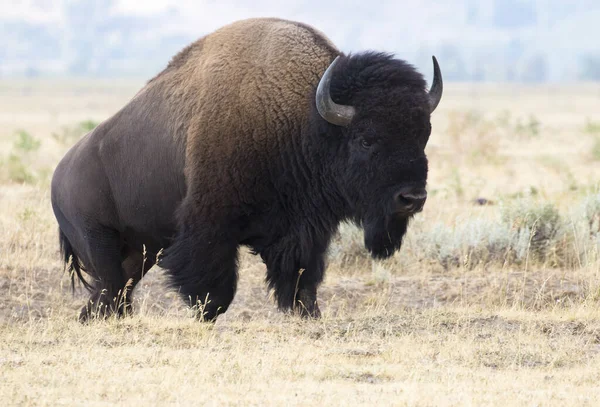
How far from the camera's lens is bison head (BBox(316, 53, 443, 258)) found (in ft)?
21.7

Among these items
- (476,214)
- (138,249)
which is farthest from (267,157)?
(476,214)

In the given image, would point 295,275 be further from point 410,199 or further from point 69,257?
point 69,257

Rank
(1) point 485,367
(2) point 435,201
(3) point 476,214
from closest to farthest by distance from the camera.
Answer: (1) point 485,367 < (3) point 476,214 < (2) point 435,201

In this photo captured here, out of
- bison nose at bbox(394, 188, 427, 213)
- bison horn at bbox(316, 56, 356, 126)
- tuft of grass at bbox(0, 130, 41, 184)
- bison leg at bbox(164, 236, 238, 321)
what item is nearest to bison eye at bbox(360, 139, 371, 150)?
bison horn at bbox(316, 56, 356, 126)

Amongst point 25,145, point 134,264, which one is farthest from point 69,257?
point 25,145

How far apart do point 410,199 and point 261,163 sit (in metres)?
1.26

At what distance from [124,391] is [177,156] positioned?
2.93m

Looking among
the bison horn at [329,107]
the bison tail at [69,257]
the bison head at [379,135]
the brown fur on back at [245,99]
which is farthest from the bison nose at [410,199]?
the bison tail at [69,257]

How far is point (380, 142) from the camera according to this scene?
22.1 feet

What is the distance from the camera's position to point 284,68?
7414 millimetres

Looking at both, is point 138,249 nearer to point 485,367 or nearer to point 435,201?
point 485,367

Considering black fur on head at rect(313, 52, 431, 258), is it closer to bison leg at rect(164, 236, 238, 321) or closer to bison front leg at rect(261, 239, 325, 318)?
bison front leg at rect(261, 239, 325, 318)

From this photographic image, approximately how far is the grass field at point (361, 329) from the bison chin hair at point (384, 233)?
55 centimetres

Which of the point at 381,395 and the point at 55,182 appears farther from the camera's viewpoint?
the point at 55,182
